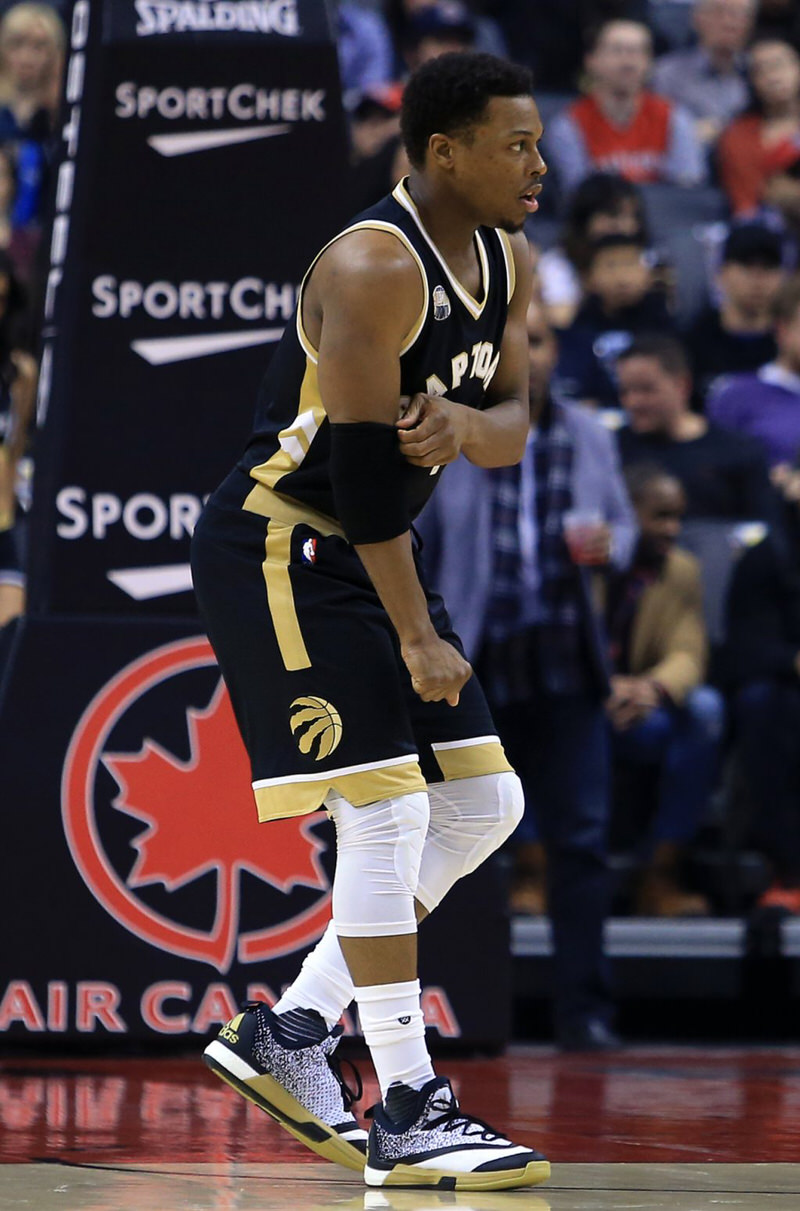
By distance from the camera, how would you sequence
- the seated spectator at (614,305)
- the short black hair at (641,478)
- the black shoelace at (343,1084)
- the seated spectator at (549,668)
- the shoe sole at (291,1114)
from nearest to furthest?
the shoe sole at (291,1114), the black shoelace at (343,1084), the seated spectator at (549,668), the short black hair at (641,478), the seated spectator at (614,305)

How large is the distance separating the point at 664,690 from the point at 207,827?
197cm

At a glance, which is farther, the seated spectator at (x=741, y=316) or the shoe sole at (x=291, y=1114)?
the seated spectator at (x=741, y=316)

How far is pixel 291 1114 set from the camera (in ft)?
11.8

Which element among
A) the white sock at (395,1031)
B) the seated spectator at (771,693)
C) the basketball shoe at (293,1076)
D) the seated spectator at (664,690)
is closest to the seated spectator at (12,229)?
the seated spectator at (664,690)

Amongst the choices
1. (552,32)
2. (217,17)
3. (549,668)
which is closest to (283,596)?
(217,17)

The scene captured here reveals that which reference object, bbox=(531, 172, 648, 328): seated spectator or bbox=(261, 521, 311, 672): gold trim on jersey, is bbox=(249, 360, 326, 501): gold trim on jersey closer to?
bbox=(261, 521, 311, 672): gold trim on jersey

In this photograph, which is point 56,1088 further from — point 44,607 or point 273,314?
point 273,314

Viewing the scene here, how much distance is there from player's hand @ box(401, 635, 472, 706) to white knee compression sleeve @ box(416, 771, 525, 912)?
287mm

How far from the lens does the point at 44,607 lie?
212 inches

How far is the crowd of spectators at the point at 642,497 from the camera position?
19.5ft

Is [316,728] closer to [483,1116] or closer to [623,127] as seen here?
[483,1116]

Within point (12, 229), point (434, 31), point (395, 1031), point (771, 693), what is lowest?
point (395, 1031)

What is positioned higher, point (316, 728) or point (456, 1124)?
point (316, 728)

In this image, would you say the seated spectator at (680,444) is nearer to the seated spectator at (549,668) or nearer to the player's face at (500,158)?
the seated spectator at (549,668)
